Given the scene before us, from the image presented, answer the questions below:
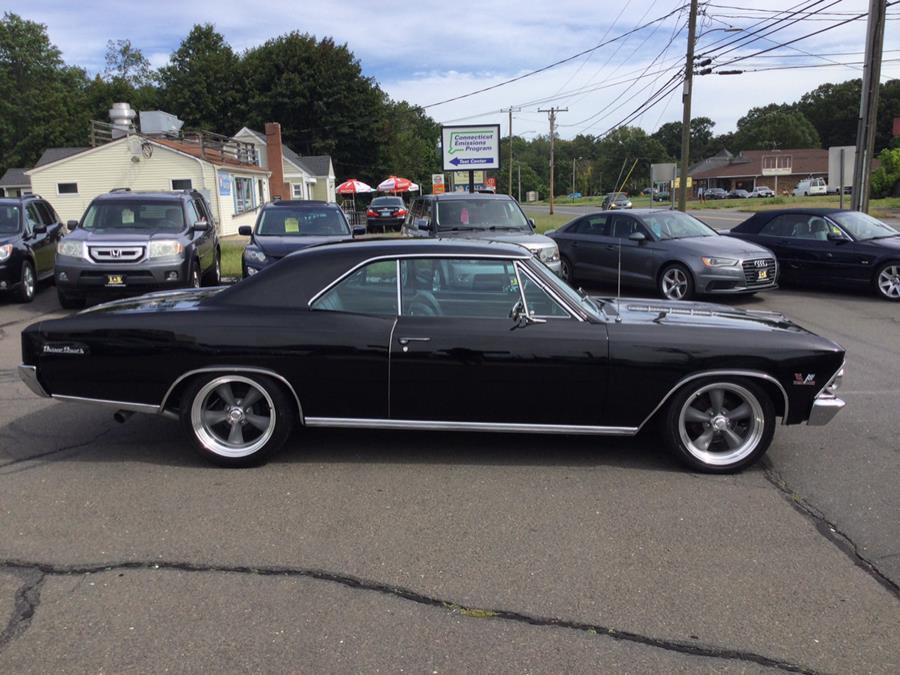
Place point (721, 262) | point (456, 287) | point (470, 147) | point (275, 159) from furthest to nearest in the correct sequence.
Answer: point (275, 159)
point (470, 147)
point (721, 262)
point (456, 287)

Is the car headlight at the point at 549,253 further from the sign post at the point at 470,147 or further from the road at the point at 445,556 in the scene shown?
the sign post at the point at 470,147

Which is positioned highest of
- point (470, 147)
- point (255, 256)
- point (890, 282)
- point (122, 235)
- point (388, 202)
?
point (470, 147)

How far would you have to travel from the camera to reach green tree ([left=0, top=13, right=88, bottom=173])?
65.9 meters

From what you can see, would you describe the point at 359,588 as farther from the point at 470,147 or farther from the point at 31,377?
the point at 470,147

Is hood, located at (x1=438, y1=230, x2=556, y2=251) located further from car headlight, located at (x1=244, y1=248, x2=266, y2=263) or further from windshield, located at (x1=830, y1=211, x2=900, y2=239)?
windshield, located at (x1=830, y1=211, x2=900, y2=239)

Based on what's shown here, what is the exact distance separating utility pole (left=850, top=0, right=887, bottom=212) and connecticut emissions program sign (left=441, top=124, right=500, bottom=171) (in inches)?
515

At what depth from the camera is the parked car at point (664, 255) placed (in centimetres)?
1167

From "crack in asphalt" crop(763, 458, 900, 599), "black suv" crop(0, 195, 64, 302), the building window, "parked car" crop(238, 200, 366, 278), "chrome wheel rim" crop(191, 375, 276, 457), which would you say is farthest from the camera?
the building window

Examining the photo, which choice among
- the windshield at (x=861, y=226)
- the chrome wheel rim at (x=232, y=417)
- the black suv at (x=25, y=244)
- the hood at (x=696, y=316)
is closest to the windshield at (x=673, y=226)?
the windshield at (x=861, y=226)

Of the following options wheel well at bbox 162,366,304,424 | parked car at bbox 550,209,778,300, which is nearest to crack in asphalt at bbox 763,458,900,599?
wheel well at bbox 162,366,304,424

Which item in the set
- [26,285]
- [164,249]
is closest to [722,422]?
[164,249]

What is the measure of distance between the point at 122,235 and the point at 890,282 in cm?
1183

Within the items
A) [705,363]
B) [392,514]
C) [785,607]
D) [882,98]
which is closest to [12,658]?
[392,514]

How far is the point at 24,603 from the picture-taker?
3.24m
